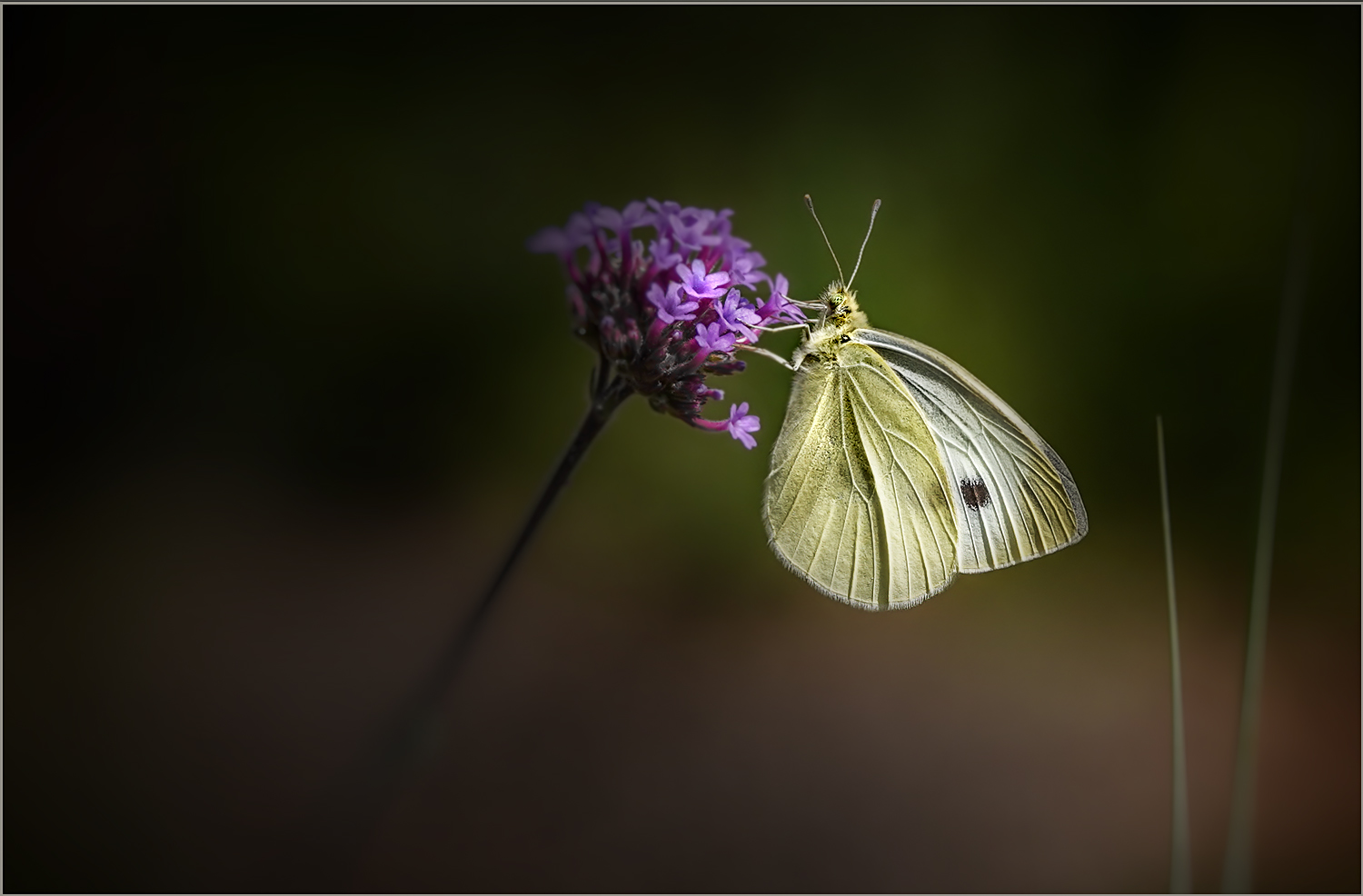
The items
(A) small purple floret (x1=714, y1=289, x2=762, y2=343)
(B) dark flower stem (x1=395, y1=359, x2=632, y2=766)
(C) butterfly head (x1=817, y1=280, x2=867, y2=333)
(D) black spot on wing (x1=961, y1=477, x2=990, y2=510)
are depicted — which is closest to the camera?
(B) dark flower stem (x1=395, y1=359, x2=632, y2=766)

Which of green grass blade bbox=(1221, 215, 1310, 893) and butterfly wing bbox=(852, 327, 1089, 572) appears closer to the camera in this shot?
green grass blade bbox=(1221, 215, 1310, 893)

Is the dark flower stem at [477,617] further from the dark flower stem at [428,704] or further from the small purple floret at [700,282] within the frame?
the small purple floret at [700,282]

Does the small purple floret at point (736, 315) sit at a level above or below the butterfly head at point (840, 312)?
below

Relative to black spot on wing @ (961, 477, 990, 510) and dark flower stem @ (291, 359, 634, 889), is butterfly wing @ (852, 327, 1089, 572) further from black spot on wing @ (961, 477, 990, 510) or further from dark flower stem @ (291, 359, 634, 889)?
dark flower stem @ (291, 359, 634, 889)

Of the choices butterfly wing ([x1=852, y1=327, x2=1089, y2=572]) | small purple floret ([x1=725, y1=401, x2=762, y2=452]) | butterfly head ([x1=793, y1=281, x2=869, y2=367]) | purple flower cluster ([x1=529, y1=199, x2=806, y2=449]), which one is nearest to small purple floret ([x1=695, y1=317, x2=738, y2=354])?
purple flower cluster ([x1=529, y1=199, x2=806, y2=449])

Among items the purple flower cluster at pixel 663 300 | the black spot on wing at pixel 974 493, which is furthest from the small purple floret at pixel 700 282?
the black spot on wing at pixel 974 493

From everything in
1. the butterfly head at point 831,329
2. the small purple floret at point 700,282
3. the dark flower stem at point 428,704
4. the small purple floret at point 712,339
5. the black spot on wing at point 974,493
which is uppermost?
the butterfly head at point 831,329

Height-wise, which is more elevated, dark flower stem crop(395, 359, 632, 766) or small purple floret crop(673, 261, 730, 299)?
small purple floret crop(673, 261, 730, 299)
